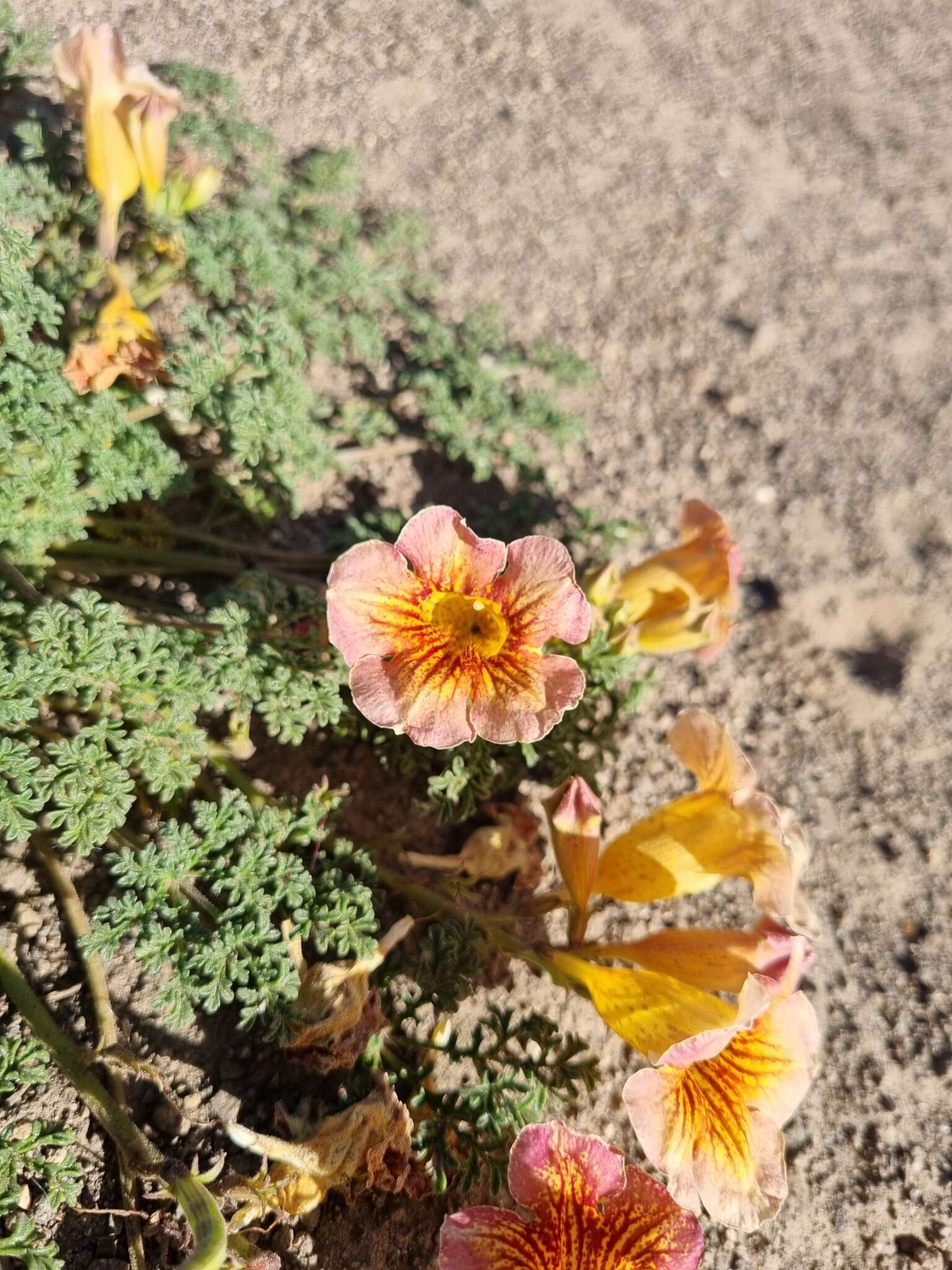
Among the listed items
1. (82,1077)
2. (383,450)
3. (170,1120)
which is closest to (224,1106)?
(170,1120)

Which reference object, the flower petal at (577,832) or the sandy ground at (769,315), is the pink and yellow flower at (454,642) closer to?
the flower petal at (577,832)

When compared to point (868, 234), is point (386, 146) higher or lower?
higher

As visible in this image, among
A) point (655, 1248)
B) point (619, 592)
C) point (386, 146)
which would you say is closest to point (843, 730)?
point (619, 592)

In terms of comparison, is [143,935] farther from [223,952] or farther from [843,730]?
[843,730]

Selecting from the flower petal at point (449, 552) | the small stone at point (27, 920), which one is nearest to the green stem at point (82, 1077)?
the small stone at point (27, 920)

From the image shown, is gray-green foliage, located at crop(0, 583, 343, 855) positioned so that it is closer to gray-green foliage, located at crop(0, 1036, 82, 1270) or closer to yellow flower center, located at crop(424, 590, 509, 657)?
yellow flower center, located at crop(424, 590, 509, 657)

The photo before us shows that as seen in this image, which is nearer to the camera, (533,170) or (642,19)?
(533,170)

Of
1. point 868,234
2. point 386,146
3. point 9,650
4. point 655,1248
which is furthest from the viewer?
point 868,234

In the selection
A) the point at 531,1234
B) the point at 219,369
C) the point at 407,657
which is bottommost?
the point at 531,1234

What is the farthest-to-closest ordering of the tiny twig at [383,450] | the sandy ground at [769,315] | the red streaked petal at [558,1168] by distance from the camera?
the tiny twig at [383,450] → the sandy ground at [769,315] → the red streaked petal at [558,1168]
